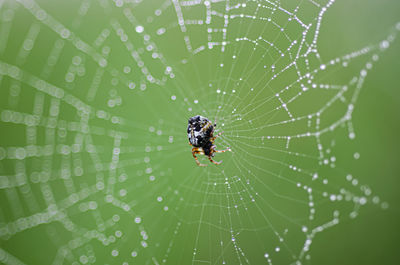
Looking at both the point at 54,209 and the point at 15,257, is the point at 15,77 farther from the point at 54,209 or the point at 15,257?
the point at 15,257

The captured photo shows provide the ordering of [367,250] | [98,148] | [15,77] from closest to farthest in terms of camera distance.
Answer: [367,250]
[15,77]
[98,148]

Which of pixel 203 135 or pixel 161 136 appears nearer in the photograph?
pixel 203 135

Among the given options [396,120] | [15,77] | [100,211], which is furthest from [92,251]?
[396,120]
